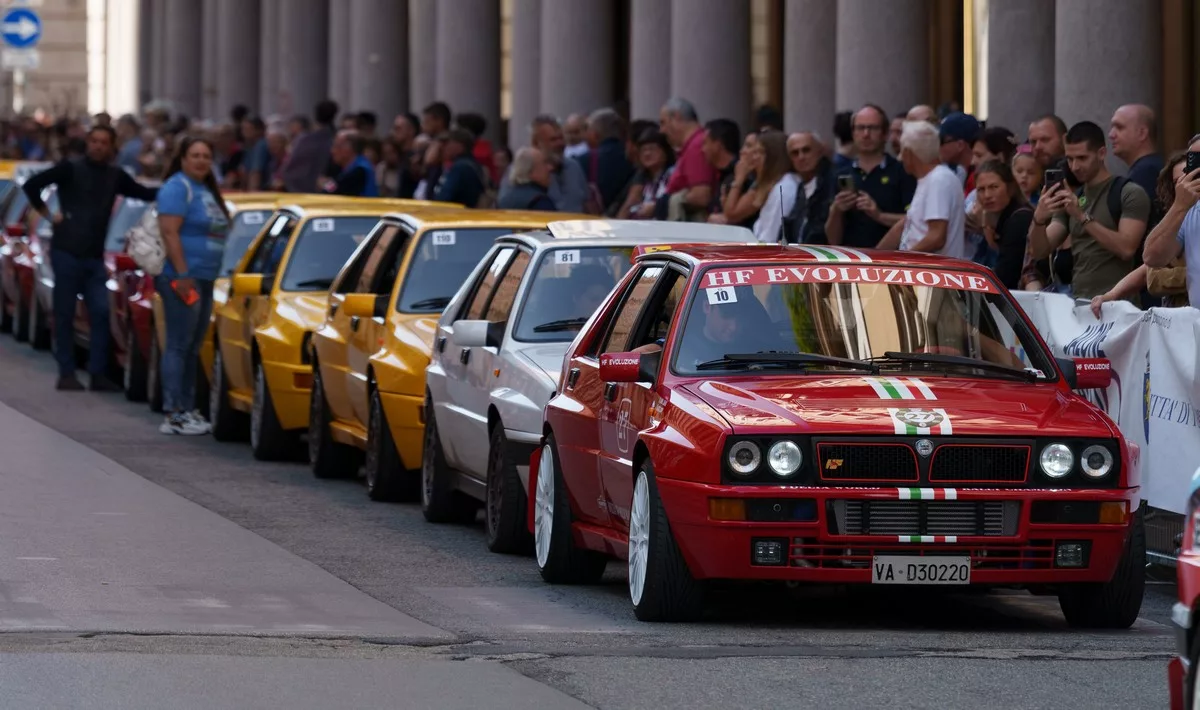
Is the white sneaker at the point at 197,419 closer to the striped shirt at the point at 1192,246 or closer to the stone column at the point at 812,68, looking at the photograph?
the striped shirt at the point at 1192,246

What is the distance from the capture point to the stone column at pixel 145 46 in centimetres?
6072

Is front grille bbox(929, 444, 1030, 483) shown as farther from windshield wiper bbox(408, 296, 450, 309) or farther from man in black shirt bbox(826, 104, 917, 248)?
man in black shirt bbox(826, 104, 917, 248)

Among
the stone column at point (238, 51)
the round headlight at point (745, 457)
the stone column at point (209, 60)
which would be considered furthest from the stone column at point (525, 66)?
the round headlight at point (745, 457)

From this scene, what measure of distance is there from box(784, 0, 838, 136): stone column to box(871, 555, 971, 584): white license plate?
16.7m

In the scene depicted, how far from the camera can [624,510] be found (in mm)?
10305

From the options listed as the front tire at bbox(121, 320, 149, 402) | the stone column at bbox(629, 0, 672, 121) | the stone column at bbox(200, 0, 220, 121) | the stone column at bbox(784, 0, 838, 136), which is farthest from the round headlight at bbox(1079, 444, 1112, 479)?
the stone column at bbox(200, 0, 220, 121)

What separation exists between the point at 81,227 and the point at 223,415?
11.6 ft

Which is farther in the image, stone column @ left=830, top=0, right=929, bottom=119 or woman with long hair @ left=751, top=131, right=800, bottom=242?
stone column @ left=830, top=0, right=929, bottom=119

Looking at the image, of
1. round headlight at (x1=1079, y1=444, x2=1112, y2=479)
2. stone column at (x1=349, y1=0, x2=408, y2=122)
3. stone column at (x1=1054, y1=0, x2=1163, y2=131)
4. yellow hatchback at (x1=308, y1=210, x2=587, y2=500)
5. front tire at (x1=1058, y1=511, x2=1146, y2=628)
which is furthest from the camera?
stone column at (x1=349, y1=0, x2=408, y2=122)

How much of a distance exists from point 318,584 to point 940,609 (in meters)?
2.44

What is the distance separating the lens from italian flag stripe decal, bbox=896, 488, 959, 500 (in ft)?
31.0

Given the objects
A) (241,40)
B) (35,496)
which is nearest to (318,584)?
(35,496)

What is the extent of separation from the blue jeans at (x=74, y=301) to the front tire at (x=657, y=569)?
461 inches

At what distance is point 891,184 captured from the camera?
52.5ft
